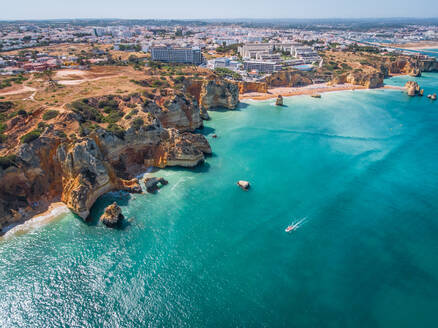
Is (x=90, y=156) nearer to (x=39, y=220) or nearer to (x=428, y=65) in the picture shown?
(x=39, y=220)

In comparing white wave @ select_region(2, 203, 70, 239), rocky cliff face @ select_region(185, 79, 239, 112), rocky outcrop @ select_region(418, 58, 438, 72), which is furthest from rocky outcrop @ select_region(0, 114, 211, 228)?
rocky outcrop @ select_region(418, 58, 438, 72)

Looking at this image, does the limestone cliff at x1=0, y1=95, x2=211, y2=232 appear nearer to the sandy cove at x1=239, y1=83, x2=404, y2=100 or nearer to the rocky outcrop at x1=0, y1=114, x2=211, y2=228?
the rocky outcrop at x1=0, y1=114, x2=211, y2=228

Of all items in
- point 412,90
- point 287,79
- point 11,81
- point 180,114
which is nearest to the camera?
point 180,114

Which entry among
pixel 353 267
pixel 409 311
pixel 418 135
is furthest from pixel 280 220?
pixel 418 135

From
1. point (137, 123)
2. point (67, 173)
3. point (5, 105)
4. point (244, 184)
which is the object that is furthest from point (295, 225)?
point (5, 105)

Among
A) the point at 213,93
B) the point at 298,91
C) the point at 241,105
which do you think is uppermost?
the point at 213,93

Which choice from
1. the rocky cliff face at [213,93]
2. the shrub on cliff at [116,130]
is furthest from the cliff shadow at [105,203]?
the rocky cliff face at [213,93]
